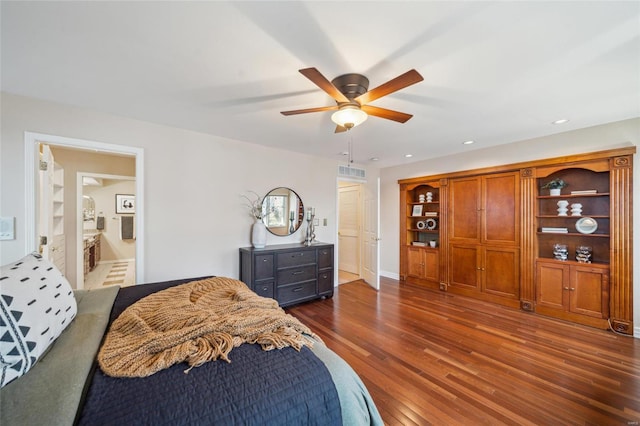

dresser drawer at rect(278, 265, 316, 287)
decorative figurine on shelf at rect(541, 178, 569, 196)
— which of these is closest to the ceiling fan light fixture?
dresser drawer at rect(278, 265, 316, 287)

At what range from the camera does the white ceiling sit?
4.45 ft

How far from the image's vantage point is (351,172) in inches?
196

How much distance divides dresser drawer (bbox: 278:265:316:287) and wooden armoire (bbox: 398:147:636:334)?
2.26 meters

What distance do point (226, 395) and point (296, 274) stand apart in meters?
2.72

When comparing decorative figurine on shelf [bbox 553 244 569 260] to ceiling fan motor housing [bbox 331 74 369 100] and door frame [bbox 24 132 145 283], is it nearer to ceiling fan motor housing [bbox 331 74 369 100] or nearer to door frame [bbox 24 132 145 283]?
ceiling fan motor housing [bbox 331 74 369 100]

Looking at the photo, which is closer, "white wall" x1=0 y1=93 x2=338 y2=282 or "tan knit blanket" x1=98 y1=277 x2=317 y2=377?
"tan knit blanket" x1=98 y1=277 x2=317 y2=377

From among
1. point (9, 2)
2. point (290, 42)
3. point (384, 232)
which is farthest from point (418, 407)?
point (384, 232)

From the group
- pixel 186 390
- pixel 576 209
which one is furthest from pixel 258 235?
pixel 576 209

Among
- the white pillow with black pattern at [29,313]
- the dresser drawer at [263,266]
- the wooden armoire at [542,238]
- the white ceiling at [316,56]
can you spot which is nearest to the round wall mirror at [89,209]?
the white ceiling at [316,56]

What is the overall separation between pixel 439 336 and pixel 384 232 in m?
2.83

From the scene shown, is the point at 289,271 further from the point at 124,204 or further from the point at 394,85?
the point at 124,204

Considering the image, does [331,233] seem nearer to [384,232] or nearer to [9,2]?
[384,232]

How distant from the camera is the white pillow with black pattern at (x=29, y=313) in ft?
2.89

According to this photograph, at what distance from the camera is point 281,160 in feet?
13.2
